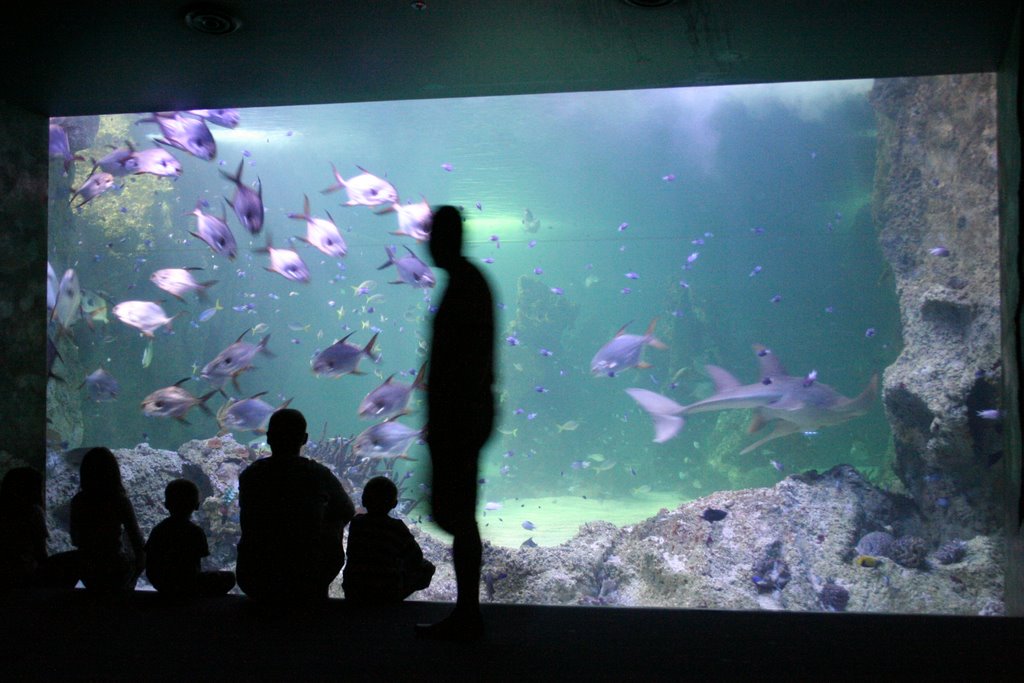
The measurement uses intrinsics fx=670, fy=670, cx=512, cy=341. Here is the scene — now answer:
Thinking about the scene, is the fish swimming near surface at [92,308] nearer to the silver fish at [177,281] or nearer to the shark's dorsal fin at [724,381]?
the silver fish at [177,281]

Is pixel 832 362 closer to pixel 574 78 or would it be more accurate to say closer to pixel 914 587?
pixel 914 587

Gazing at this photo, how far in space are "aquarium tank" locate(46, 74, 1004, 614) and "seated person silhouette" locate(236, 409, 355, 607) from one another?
81 cm

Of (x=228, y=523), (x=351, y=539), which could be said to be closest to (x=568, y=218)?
(x=228, y=523)

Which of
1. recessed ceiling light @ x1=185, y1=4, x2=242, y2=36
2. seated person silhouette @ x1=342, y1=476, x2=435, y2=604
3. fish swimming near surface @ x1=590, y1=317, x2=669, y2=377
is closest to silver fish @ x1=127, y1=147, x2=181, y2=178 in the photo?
recessed ceiling light @ x1=185, y1=4, x2=242, y2=36

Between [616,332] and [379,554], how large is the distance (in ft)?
48.8

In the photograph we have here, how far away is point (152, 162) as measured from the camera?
5914mm

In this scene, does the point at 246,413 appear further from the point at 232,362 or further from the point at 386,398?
the point at 386,398

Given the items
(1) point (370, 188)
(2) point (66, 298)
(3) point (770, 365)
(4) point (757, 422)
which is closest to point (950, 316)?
(3) point (770, 365)

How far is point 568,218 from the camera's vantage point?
109 feet

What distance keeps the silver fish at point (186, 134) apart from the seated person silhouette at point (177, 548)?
3.47 meters

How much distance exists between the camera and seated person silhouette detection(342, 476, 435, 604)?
314 cm

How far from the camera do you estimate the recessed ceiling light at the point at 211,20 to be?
12.0 ft

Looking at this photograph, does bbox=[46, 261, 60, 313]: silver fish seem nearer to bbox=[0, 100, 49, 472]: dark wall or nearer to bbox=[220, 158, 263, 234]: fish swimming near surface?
bbox=[0, 100, 49, 472]: dark wall

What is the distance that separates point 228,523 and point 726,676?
7.93 meters
